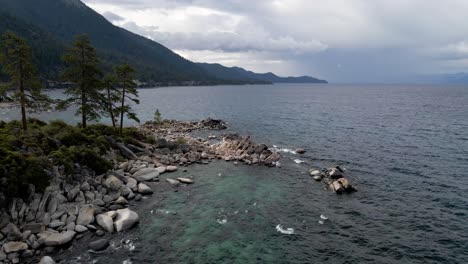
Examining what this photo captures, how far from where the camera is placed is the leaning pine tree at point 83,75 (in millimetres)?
47750

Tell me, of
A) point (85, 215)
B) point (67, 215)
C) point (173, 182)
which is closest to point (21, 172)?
point (67, 215)

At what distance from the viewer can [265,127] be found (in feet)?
287

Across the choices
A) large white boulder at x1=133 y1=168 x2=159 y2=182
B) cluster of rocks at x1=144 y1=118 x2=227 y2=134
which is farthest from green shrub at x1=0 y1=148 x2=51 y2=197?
cluster of rocks at x1=144 y1=118 x2=227 y2=134

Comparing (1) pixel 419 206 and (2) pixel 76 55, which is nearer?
(1) pixel 419 206

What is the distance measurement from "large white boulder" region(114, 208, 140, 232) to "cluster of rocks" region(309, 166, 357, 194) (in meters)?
22.9

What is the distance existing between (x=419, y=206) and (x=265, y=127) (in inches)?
2215

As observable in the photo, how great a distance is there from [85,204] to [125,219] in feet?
17.3

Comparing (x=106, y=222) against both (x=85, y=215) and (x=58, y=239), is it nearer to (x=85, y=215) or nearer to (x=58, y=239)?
(x=85, y=215)

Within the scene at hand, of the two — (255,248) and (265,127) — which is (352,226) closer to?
(255,248)

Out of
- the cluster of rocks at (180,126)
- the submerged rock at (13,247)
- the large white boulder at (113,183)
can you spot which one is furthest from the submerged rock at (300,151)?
the submerged rock at (13,247)

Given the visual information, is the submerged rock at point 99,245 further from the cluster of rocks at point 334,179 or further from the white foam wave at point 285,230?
the cluster of rocks at point 334,179

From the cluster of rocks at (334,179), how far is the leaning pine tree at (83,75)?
35.8 m

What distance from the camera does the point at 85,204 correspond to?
30234mm

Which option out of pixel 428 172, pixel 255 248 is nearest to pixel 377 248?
pixel 255 248
